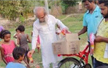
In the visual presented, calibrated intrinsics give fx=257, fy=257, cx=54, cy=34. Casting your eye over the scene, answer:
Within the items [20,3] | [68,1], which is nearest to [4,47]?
[20,3]

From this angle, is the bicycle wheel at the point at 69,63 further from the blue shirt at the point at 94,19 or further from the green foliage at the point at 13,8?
the green foliage at the point at 13,8

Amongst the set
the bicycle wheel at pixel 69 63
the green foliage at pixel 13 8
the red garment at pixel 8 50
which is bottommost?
the green foliage at pixel 13 8

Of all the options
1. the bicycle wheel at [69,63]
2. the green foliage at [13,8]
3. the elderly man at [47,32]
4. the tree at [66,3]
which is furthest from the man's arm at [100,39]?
the tree at [66,3]

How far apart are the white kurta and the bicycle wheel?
0.69 ft

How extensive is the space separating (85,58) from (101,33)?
2.01 meters

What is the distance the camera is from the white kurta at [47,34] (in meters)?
5.10

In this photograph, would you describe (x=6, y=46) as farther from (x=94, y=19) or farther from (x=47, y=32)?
(x=94, y=19)

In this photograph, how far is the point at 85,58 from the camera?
5434 millimetres

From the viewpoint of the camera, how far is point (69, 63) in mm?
5512

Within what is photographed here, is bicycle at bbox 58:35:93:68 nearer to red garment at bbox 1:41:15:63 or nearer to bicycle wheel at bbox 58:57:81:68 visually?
bicycle wheel at bbox 58:57:81:68

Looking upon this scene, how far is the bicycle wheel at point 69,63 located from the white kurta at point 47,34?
A: 212 millimetres

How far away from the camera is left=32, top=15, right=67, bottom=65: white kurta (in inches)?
201

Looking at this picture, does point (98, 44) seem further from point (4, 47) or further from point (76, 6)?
point (76, 6)

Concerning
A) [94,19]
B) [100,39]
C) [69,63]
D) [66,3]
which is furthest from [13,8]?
[100,39]
